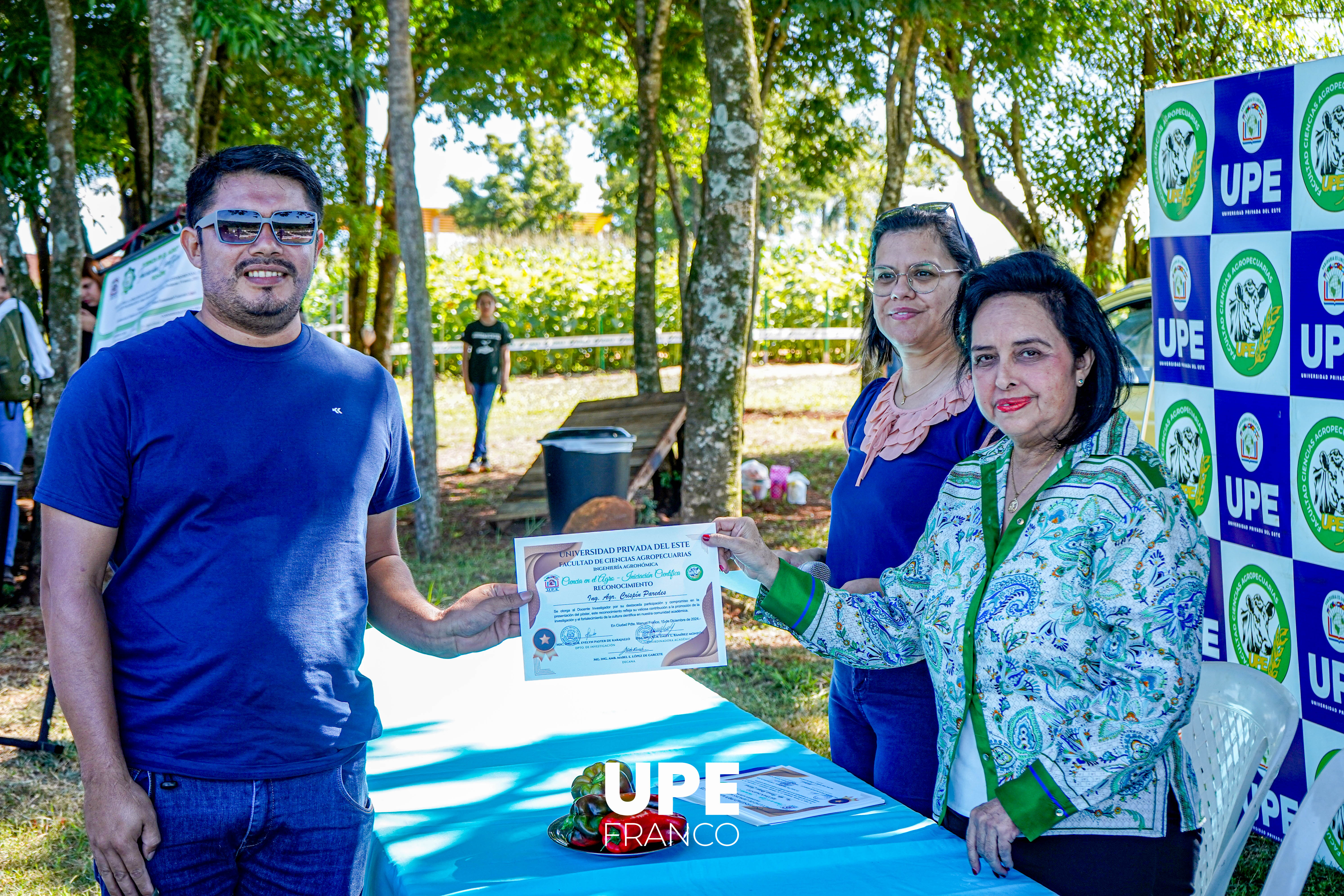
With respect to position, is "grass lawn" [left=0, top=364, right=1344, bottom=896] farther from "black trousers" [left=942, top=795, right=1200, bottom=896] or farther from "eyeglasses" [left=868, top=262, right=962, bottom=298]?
"eyeglasses" [left=868, top=262, right=962, bottom=298]

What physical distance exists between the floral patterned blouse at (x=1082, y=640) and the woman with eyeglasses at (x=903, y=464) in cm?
36

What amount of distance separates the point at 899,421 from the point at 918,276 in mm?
347

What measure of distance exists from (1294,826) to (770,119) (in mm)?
12611

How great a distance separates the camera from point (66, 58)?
6859 millimetres

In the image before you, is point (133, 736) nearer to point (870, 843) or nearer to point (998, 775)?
point (870, 843)

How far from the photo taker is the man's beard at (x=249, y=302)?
6.56ft

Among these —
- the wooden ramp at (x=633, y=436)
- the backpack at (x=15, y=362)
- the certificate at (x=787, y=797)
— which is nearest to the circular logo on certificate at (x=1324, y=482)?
the certificate at (x=787, y=797)

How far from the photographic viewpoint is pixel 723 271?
6.29 metres

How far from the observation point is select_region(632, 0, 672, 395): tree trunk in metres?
10.1

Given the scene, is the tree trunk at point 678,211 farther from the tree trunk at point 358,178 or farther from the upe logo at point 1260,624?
the upe logo at point 1260,624

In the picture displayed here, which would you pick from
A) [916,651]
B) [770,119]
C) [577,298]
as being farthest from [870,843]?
[577,298]

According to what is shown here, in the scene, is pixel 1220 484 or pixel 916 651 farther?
pixel 1220 484

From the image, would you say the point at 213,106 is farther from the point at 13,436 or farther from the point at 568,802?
the point at 568,802

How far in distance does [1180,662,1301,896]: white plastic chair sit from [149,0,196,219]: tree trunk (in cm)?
512
